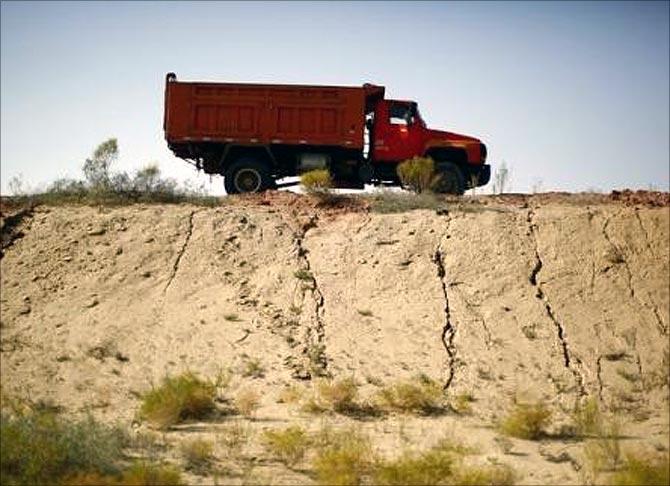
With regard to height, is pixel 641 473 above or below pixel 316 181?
below

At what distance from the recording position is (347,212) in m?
14.8

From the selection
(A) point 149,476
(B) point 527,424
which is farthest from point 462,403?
(A) point 149,476

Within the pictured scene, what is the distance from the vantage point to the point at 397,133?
53.8 ft

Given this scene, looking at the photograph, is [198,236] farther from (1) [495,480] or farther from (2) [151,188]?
(1) [495,480]

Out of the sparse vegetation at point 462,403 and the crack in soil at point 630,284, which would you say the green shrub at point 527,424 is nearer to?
the sparse vegetation at point 462,403

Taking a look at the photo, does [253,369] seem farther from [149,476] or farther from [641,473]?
[641,473]

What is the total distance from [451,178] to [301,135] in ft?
12.8

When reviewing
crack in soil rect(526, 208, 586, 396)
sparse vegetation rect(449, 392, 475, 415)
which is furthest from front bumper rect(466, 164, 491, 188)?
sparse vegetation rect(449, 392, 475, 415)

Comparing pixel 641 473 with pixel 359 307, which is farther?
pixel 359 307

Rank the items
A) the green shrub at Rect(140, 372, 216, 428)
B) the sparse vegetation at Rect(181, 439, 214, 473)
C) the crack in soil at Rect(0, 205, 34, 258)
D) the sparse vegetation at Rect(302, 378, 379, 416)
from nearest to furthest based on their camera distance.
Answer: the sparse vegetation at Rect(181, 439, 214, 473)
the green shrub at Rect(140, 372, 216, 428)
the sparse vegetation at Rect(302, 378, 379, 416)
the crack in soil at Rect(0, 205, 34, 258)

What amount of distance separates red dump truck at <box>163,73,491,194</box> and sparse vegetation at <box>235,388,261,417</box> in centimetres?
721

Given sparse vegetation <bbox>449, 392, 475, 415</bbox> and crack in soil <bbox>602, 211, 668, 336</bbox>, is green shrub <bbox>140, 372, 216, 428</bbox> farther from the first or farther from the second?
crack in soil <bbox>602, 211, 668, 336</bbox>

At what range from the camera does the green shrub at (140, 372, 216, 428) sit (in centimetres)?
921

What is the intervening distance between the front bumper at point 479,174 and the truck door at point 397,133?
143cm
